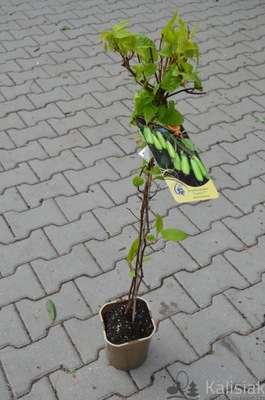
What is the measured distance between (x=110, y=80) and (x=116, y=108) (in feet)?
1.61

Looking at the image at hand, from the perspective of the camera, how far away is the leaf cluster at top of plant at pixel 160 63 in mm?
1460

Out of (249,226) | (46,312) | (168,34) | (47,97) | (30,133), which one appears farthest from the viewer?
(47,97)

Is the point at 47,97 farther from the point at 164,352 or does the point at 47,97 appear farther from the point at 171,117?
the point at 171,117

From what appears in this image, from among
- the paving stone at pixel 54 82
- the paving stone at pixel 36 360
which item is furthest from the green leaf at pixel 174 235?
the paving stone at pixel 54 82

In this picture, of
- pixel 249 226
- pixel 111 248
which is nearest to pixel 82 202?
pixel 111 248

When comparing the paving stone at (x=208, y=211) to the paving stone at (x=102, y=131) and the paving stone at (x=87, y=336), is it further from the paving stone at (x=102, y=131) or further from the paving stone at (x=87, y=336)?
the paving stone at (x=87, y=336)

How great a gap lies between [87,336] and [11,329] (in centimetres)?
39

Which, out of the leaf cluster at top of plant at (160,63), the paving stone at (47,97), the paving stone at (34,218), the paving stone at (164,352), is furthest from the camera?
the paving stone at (47,97)

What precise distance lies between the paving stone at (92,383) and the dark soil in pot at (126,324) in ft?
0.74

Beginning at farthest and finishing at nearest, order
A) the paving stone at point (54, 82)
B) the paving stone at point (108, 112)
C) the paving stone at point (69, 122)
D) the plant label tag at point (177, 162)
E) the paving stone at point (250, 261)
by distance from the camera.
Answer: the paving stone at point (54, 82)
the paving stone at point (108, 112)
the paving stone at point (69, 122)
the paving stone at point (250, 261)
the plant label tag at point (177, 162)

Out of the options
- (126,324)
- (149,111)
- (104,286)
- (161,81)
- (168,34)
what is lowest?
(104,286)

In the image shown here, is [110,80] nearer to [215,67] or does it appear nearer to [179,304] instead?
[215,67]

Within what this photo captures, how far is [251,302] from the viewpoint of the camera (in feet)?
8.43

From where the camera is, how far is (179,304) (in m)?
2.53
